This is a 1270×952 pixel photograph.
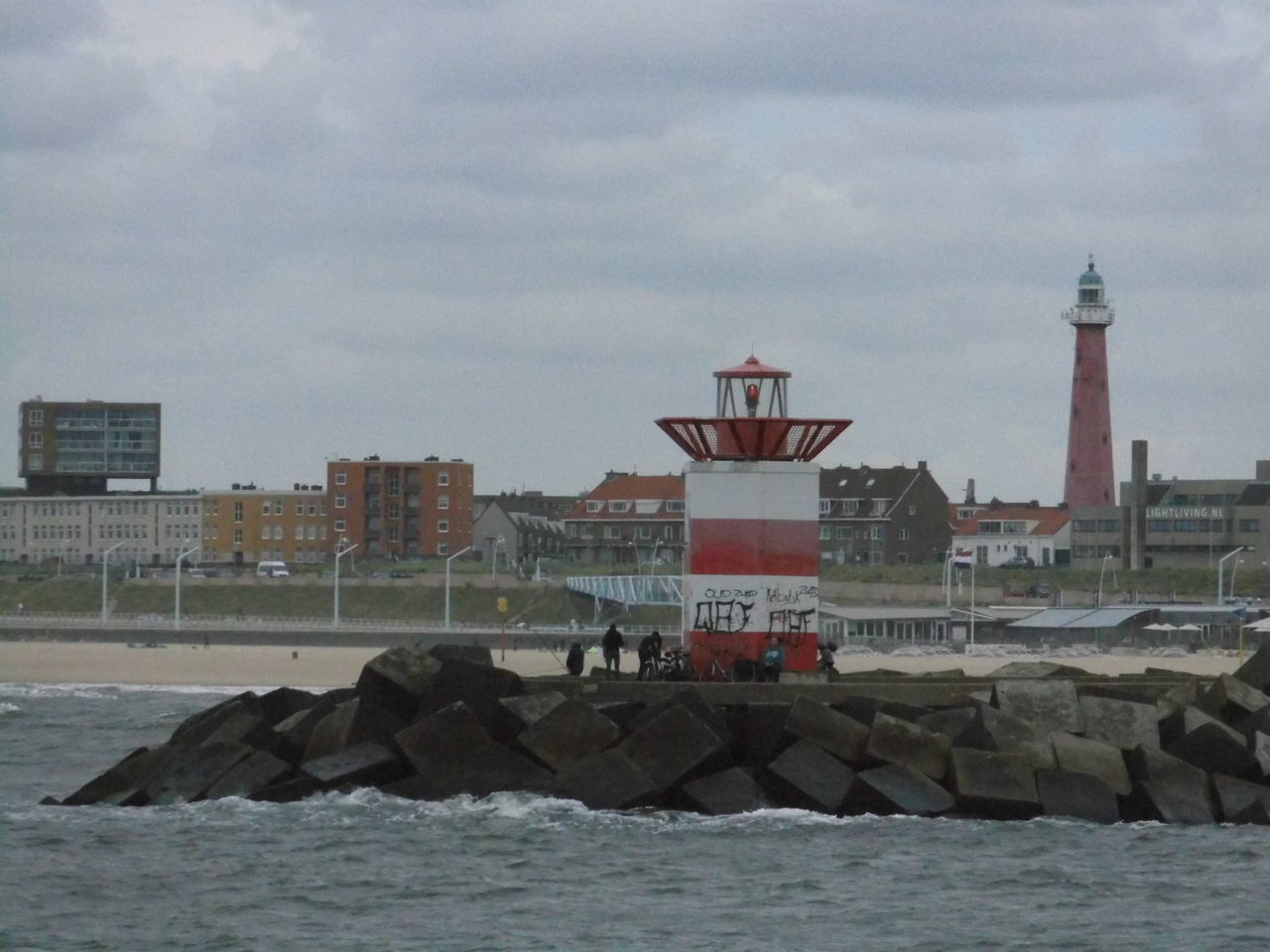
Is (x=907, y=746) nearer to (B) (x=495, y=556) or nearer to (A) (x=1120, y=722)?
(A) (x=1120, y=722)

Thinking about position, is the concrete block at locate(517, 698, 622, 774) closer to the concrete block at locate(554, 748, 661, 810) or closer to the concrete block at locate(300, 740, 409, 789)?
the concrete block at locate(554, 748, 661, 810)

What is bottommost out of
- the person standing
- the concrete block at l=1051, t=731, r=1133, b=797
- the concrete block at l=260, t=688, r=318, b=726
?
the concrete block at l=1051, t=731, r=1133, b=797

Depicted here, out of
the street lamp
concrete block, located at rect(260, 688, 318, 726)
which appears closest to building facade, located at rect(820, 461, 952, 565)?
the street lamp

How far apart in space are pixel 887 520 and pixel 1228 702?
81419 millimetres

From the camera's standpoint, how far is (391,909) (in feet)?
75.0

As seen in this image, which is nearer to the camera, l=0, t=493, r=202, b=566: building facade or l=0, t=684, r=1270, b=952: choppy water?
l=0, t=684, r=1270, b=952: choppy water

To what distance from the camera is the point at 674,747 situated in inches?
1072

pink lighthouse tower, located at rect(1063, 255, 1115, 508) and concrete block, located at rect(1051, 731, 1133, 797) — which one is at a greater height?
pink lighthouse tower, located at rect(1063, 255, 1115, 508)

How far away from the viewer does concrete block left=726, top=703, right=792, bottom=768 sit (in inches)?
1104

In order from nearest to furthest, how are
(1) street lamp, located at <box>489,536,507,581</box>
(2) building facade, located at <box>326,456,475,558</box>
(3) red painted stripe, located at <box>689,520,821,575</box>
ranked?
1. (3) red painted stripe, located at <box>689,520,821,575</box>
2. (1) street lamp, located at <box>489,536,507,581</box>
3. (2) building facade, located at <box>326,456,475,558</box>

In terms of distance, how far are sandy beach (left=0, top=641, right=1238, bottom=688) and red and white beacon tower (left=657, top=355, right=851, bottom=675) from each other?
28037 millimetres

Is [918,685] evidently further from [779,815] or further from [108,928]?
[108,928]

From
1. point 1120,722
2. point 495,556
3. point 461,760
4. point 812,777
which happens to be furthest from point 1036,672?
point 495,556

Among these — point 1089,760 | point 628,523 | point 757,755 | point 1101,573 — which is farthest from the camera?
point 628,523
